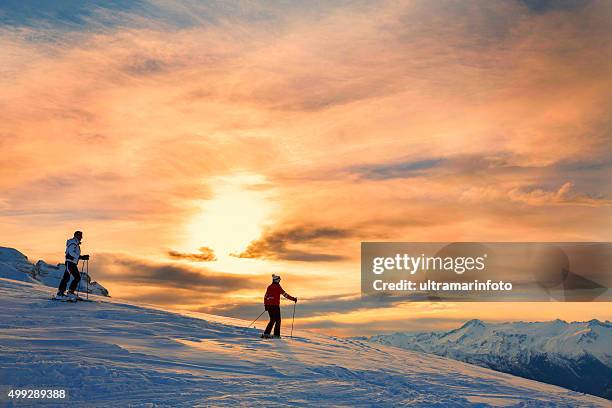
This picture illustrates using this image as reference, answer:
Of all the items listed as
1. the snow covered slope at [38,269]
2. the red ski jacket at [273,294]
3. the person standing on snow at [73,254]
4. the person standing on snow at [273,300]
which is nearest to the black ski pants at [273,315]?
the person standing on snow at [273,300]

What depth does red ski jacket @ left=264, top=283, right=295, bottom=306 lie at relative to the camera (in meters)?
22.6

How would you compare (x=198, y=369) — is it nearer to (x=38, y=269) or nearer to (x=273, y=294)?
(x=273, y=294)

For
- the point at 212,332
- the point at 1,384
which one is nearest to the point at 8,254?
the point at 212,332

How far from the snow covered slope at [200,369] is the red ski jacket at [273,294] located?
153 centimetres

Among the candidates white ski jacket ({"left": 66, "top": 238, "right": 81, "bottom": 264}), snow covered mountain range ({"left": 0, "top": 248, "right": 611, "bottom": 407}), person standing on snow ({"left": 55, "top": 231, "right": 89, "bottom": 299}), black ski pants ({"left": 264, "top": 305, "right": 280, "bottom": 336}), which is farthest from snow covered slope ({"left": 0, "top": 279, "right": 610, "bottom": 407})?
white ski jacket ({"left": 66, "top": 238, "right": 81, "bottom": 264})

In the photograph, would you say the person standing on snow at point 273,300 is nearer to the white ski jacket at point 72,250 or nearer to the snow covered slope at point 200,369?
the snow covered slope at point 200,369

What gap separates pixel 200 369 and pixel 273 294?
27.0 feet

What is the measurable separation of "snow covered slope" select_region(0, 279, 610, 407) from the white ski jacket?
1930 mm

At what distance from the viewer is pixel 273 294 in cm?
2262

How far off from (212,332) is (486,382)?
10.0 meters

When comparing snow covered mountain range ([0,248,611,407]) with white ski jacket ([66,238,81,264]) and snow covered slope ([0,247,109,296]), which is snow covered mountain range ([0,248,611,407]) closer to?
white ski jacket ([66,238,81,264])

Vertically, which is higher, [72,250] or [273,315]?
[72,250]

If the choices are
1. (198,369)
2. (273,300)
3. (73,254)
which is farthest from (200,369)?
(73,254)

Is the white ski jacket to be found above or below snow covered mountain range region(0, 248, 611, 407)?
above
